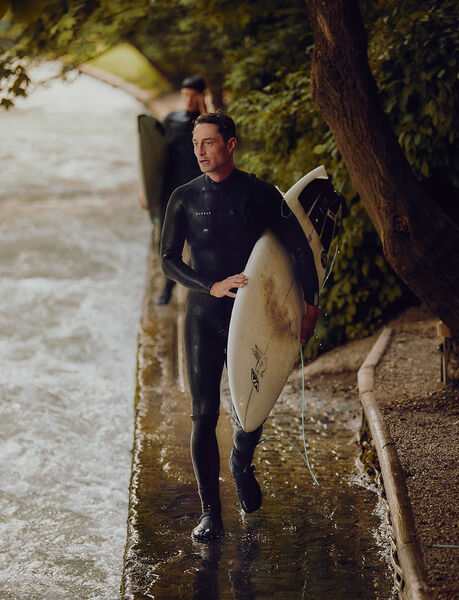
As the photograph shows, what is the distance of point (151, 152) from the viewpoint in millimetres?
7684

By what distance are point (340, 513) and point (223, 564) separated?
2.69ft

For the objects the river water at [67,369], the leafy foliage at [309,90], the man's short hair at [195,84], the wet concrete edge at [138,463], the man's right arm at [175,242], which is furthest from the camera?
the man's short hair at [195,84]

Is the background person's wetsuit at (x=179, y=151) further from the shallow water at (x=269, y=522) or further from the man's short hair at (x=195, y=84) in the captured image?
the shallow water at (x=269, y=522)

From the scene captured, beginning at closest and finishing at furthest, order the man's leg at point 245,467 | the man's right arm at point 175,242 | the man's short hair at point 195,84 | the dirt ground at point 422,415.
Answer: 1. the dirt ground at point 422,415
2. the man's right arm at point 175,242
3. the man's leg at point 245,467
4. the man's short hair at point 195,84

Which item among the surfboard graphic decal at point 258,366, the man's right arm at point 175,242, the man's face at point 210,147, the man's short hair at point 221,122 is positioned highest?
the man's short hair at point 221,122

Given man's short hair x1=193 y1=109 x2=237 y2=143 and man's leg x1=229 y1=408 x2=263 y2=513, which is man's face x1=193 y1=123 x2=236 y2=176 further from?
man's leg x1=229 y1=408 x2=263 y2=513

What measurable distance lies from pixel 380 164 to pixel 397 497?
1760 millimetres

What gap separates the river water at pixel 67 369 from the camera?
4595 mm

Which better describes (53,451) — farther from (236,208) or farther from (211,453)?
(236,208)

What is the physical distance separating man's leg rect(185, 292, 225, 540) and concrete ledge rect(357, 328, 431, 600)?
844 mm

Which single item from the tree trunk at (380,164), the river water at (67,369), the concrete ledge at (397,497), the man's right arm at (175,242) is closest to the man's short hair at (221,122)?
the man's right arm at (175,242)

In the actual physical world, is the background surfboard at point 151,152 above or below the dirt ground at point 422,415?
above

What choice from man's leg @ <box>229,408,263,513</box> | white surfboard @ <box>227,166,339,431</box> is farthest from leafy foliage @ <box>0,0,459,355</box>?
man's leg @ <box>229,408,263,513</box>

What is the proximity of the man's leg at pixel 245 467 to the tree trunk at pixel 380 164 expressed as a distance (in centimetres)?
128
